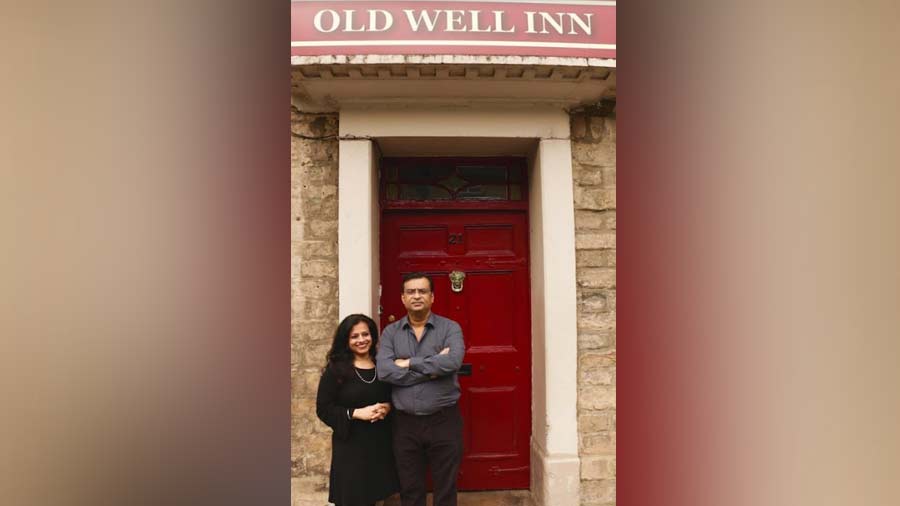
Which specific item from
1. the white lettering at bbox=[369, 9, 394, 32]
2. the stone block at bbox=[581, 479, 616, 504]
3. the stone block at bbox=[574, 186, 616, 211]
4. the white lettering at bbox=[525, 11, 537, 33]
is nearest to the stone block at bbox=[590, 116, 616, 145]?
the stone block at bbox=[574, 186, 616, 211]

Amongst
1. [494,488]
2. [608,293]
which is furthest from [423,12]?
[494,488]

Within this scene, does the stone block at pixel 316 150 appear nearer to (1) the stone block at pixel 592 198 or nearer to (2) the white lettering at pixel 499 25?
(2) the white lettering at pixel 499 25

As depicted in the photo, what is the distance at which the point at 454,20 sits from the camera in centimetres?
332

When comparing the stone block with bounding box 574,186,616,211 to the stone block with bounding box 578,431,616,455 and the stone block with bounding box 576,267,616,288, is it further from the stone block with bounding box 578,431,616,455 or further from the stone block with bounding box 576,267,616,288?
the stone block with bounding box 578,431,616,455

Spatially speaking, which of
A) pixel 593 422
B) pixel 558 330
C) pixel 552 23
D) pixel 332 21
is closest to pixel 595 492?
pixel 593 422

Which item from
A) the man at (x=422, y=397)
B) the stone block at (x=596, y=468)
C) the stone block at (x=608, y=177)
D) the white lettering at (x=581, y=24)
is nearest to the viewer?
the man at (x=422, y=397)

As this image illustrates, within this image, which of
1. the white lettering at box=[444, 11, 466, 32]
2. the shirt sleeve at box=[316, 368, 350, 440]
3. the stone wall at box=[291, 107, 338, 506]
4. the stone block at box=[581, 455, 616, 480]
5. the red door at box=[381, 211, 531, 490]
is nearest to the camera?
the shirt sleeve at box=[316, 368, 350, 440]

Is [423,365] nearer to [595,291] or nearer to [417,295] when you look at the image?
[417,295]

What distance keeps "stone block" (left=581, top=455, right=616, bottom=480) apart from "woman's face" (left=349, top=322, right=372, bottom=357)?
6.02 ft

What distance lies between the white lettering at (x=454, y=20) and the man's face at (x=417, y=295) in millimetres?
1595

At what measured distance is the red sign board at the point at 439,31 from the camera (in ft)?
10.7

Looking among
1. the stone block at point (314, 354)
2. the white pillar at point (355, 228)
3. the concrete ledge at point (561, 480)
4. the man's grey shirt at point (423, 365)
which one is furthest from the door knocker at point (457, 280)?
the concrete ledge at point (561, 480)

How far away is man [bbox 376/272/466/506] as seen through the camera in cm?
309
